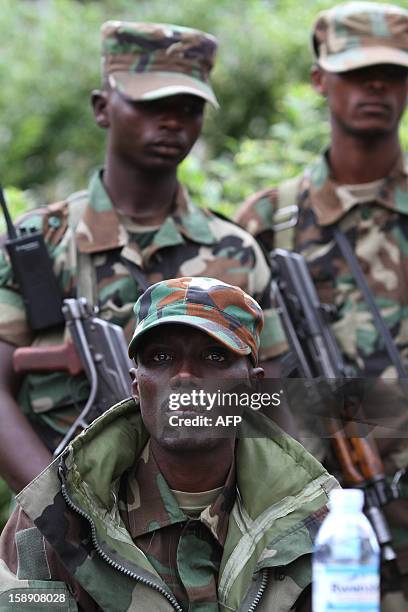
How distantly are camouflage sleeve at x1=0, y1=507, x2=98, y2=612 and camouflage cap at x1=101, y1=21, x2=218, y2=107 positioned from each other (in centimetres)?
226

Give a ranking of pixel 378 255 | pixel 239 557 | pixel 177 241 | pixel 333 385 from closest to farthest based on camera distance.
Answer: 1. pixel 239 557
2. pixel 333 385
3. pixel 177 241
4. pixel 378 255

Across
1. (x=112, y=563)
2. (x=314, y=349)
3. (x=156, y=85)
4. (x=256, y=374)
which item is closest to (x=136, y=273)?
(x=156, y=85)

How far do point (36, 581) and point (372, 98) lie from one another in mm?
2942

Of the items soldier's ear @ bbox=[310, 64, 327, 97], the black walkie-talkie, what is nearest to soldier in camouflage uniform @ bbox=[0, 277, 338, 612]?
the black walkie-talkie

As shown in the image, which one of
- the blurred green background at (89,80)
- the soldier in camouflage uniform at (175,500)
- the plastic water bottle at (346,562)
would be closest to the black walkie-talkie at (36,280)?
the soldier in camouflage uniform at (175,500)

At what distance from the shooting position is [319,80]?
19.7 feet

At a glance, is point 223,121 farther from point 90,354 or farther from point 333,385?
point 333,385

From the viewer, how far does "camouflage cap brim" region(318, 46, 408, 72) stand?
5660mm

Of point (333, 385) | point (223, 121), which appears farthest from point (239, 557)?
point (223, 121)

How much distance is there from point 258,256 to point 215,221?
23cm

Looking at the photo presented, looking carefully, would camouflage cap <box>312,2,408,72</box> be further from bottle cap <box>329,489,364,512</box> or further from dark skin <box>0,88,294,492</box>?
bottle cap <box>329,489,364,512</box>

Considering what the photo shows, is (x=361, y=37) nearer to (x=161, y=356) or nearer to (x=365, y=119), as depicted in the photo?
(x=365, y=119)

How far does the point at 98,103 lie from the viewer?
5.44m

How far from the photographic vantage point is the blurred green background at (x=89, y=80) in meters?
11.1
